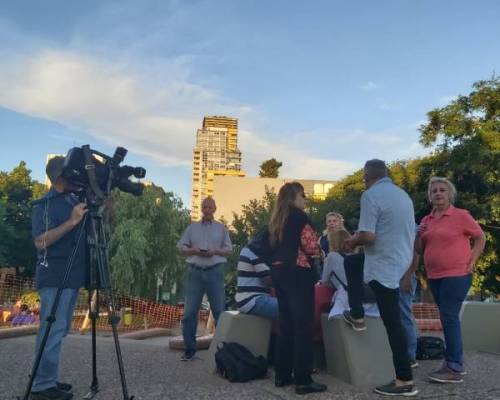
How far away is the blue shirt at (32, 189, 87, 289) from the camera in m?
3.50

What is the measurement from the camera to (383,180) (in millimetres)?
3986

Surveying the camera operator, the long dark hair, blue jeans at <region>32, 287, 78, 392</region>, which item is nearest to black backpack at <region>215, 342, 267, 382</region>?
the long dark hair

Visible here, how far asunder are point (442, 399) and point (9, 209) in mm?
A: 42510

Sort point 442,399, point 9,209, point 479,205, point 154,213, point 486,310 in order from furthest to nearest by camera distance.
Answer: point 9,209 → point 154,213 → point 479,205 → point 486,310 → point 442,399

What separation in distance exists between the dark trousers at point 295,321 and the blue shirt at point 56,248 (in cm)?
153

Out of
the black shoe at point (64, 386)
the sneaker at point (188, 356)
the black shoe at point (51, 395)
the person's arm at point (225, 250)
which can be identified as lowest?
the sneaker at point (188, 356)

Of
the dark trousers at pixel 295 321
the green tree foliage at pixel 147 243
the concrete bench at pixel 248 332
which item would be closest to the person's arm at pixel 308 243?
the dark trousers at pixel 295 321

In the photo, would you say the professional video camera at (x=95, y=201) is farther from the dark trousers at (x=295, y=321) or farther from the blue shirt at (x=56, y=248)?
the dark trousers at (x=295, y=321)

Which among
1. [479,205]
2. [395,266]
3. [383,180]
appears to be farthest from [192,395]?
[479,205]

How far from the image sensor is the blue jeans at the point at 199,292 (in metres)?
5.34

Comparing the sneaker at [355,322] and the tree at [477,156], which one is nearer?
the sneaker at [355,322]

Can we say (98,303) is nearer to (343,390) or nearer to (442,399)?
(343,390)

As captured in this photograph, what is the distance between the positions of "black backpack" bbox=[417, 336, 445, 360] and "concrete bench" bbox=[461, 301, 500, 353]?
2.38 feet

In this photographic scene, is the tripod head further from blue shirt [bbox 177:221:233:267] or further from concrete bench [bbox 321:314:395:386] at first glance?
concrete bench [bbox 321:314:395:386]
